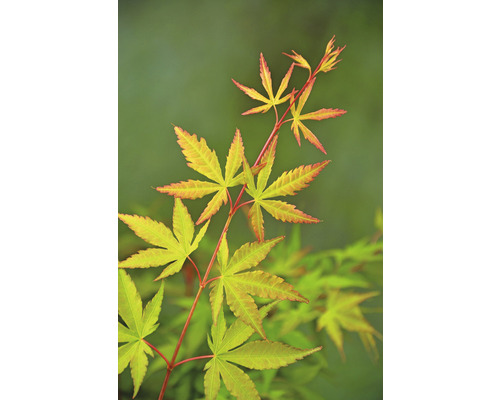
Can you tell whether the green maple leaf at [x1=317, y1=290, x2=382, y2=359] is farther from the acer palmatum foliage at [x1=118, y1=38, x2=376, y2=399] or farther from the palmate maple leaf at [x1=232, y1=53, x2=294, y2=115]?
the palmate maple leaf at [x1=232, y1=53, x2=294, y2=115]

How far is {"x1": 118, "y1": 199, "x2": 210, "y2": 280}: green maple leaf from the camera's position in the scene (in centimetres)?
84

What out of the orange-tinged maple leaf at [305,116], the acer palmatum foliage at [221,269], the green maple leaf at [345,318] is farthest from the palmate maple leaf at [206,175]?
the green maple leaf at [345,318]

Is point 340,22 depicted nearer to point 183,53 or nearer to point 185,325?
point 183,53

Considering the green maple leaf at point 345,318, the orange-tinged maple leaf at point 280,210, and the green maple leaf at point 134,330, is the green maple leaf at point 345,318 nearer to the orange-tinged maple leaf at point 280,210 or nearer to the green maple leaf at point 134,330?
the orange-tinged maple leaf at point 280,210

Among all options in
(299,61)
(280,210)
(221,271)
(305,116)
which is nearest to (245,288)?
(221,271)

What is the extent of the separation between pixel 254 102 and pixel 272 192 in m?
0.18

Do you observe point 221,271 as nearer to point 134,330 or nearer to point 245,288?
point 245,288

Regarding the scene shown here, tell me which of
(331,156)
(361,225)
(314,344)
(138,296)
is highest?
(331,156)

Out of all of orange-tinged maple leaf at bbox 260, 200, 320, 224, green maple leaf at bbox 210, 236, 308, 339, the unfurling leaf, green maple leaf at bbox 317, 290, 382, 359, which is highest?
the unfurling leaf

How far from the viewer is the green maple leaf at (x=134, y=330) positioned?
837mm

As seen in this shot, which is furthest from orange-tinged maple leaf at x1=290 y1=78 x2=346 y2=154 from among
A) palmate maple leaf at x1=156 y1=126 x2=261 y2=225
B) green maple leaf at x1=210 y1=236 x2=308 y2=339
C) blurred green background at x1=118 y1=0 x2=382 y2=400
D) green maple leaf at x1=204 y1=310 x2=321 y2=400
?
green maple leaf at x1=204 y1=310 x2=321 y2=400

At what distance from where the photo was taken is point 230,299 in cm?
83

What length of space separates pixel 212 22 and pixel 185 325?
593mm
